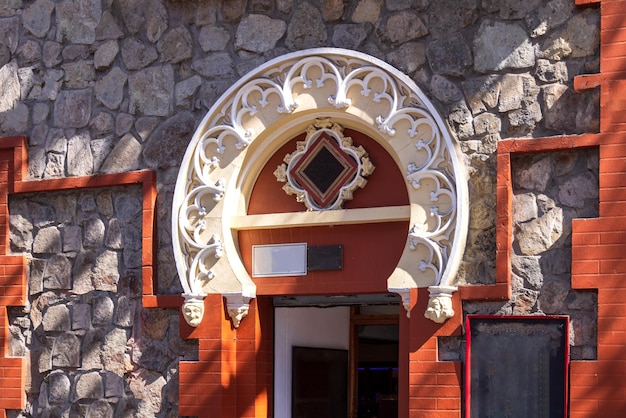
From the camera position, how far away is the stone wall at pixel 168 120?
9.06 metres

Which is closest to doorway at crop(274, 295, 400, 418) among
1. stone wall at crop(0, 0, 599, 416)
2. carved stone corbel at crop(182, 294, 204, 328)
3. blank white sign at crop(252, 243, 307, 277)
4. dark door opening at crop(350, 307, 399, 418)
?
dark door opening at crop(350, 307, 399, 418)

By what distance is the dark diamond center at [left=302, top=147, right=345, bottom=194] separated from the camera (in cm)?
997

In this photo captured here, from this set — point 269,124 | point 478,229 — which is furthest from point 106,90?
point 478,229

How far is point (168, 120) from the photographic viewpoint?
10.5 metres

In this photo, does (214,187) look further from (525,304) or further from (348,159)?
(525,304)

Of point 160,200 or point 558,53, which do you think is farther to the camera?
point 160,200

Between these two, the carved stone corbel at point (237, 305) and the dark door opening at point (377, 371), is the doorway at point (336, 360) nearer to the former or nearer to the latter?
the dark door opening at point (377, 371)

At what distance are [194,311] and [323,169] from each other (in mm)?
1464

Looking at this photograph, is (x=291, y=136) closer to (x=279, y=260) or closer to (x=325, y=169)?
(x=325, y=169)

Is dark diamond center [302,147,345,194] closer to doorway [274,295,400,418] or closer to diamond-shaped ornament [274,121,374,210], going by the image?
diamond-shaped ornament [274,121,374,210]

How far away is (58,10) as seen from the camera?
1107cm

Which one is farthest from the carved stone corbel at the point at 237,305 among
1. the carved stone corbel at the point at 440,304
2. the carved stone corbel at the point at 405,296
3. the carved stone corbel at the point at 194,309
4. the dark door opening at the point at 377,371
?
the dark door opening at the point at 377,371

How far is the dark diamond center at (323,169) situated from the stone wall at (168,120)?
0.84 metres

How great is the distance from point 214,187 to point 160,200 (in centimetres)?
54
